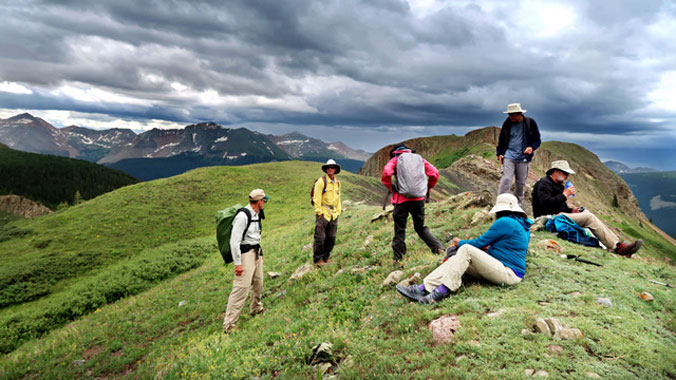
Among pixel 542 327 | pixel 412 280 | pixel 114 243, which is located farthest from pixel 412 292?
pixel 114 243

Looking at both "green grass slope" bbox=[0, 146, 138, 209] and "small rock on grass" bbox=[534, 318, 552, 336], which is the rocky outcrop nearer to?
"green grass slope" bbox=[0, 146, 138, 209]

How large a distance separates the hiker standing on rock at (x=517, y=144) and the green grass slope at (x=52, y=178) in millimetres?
197799

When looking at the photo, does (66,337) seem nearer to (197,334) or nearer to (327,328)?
(197,334)

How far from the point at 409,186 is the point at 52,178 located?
229m

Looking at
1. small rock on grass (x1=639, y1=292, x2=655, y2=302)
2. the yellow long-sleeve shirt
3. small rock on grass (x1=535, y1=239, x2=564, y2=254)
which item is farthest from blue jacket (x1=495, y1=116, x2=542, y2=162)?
the yellow long-sleeve shirt

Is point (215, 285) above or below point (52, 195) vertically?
above

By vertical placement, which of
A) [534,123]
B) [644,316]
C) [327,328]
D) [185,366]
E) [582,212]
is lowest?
[185,366]

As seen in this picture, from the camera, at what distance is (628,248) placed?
985 centimetres

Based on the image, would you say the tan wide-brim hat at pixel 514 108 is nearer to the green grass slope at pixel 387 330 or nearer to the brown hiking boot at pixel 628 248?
the green grass slope at pixel 387 330

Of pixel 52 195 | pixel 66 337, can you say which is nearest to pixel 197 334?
pixel 66 337

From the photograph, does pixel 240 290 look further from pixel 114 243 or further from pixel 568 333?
pixel 114 243

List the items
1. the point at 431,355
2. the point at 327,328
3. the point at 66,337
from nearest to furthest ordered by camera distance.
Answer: the point at 431,355
the point at 327,328
the point at 66,337

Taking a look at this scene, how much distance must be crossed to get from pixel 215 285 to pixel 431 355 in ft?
43.6

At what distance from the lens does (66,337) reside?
12883 mm
